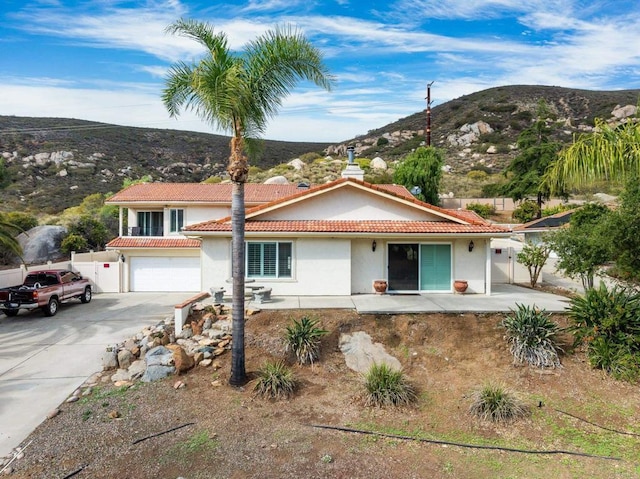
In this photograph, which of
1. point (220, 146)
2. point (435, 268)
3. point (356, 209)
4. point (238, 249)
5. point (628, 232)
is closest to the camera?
point (238, 249)

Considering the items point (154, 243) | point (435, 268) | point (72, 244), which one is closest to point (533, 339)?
point (435, 268)

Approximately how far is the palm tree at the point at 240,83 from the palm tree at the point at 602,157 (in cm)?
619

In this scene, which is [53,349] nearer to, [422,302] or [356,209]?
[356,209]

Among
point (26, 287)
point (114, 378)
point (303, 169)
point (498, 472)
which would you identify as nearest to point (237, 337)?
point (114, 378)

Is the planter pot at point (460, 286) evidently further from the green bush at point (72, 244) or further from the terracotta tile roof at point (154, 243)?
the green bush at point (72, 244)

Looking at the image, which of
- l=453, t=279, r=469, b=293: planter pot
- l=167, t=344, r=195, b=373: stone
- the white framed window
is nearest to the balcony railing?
the white framed window

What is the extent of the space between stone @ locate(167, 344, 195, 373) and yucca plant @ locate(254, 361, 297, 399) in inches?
92.5

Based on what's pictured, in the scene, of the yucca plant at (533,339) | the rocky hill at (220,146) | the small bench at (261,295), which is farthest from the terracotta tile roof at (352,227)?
the rocky hill at (220,146)

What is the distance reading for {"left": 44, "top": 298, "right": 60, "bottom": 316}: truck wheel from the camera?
18031 mm

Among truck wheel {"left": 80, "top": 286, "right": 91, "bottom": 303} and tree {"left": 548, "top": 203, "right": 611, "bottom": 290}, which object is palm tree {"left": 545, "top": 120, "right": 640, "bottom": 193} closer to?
tree {"left": 548, "top": 203, "right": 611, "bottom": 290}

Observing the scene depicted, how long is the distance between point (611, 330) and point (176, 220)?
80.9ft

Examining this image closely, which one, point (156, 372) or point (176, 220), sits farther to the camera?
point (176, 220)

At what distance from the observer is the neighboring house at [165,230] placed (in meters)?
25.1

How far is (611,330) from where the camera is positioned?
10.9 meters
